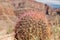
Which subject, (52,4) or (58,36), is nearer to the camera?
(58,36)

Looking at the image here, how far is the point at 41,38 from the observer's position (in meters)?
8.87

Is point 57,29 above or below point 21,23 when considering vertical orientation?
below

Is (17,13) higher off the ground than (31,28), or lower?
lower

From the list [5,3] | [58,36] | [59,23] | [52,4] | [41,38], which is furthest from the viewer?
[52,4]

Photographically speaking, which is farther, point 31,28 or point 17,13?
point 17,13

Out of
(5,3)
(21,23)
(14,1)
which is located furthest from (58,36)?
(14,1)

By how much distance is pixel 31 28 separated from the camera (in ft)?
27.6

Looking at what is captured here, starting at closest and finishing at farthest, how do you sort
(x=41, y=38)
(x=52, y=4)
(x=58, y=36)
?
1. (x=41, y=38)
2. (x=58, y=36)
3. (x=52, y=4)

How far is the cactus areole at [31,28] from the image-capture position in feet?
27.1

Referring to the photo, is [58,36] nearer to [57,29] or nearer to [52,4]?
[57,29]

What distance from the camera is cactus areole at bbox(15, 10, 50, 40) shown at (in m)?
8.27

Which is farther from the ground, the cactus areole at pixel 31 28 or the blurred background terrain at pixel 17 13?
the cactus areole at pixel 31 28

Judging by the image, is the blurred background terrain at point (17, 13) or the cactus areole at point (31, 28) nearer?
the cactus areole at point (31, 28)

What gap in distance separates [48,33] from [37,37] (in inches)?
29.9
